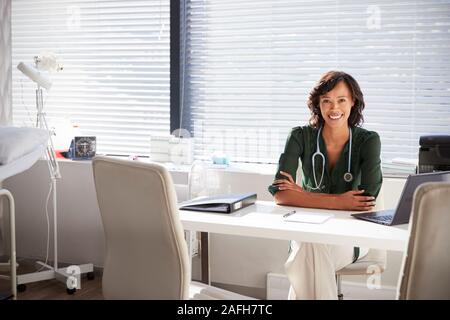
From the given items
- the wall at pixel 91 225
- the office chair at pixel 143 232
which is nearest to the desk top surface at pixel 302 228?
the office chair at pixel 143 232

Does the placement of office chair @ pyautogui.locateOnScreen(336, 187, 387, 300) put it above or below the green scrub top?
below

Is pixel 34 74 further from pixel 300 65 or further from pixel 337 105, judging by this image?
pixel 337 105

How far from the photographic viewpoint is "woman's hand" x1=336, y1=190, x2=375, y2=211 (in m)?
2.29

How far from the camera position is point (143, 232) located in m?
1.78

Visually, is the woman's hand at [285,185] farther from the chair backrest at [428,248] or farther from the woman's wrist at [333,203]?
the chair backrest at [428,248]

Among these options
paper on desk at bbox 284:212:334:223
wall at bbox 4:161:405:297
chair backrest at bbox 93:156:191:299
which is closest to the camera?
chair backrest at bbox 93:156:191:299

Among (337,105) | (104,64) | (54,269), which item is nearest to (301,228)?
(337,105)

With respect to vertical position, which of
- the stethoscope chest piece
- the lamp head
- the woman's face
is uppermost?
the lamp head

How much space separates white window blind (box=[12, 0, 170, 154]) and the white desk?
176 cm

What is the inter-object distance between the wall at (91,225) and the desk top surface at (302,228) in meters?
1.01

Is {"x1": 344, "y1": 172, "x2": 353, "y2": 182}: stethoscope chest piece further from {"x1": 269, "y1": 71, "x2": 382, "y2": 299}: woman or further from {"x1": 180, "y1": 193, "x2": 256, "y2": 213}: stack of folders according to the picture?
{"x1": 180, "y1": 193, "x2": 256, "y2": 213}: stack of folders

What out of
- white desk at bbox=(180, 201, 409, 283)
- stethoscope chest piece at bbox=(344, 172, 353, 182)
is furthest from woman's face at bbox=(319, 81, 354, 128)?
white desk at bbox=(180, 201, 409, 283)
